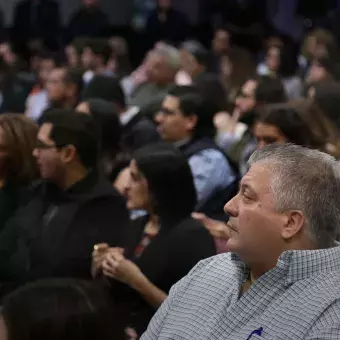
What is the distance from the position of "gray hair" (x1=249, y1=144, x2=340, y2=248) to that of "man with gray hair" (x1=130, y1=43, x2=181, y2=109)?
15.3 ft

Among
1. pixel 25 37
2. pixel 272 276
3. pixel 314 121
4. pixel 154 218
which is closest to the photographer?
pixel 272 276

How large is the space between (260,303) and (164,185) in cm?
103

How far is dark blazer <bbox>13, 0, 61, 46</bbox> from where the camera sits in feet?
39.1

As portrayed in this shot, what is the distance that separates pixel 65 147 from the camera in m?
3.95

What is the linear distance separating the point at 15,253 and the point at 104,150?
4.11 ft

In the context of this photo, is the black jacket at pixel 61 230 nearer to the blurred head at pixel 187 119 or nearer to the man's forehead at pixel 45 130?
the man's forehead at pixel 45 130

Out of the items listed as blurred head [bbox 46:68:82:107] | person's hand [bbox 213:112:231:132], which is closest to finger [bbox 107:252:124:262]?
person's hand [bbox 213:112:231:132]

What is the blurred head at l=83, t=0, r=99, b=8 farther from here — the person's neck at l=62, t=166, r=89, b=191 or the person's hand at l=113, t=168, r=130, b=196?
the person's neck at l=62, t=166, r=89, b=191

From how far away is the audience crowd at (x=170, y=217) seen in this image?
7.61ft

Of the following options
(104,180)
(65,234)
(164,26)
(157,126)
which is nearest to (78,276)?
(65,234)

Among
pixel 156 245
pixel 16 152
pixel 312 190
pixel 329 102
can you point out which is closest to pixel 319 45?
pixel 329 102

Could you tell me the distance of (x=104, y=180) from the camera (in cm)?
385

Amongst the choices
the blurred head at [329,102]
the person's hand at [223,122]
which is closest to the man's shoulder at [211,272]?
the blurred head at [329,102]

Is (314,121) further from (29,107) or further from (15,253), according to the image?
(29,107)
